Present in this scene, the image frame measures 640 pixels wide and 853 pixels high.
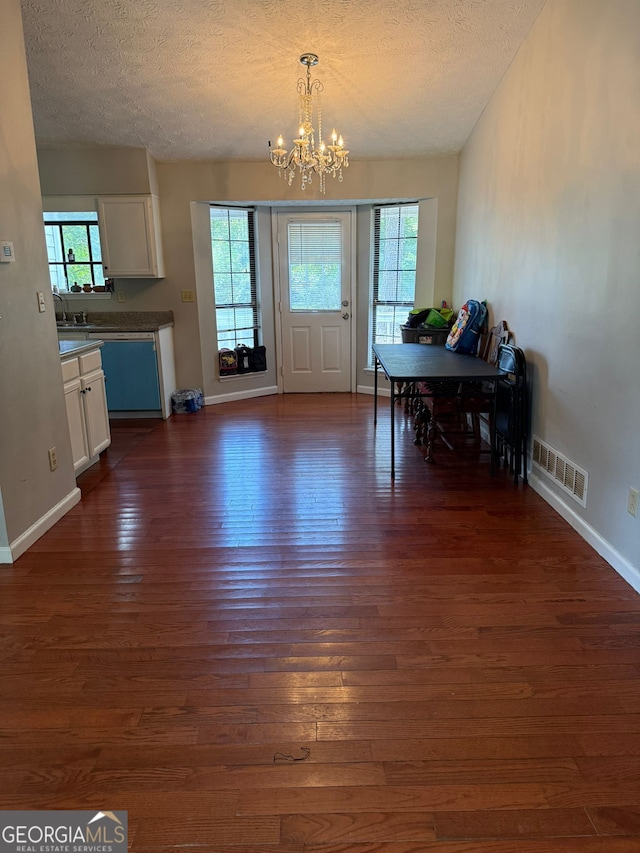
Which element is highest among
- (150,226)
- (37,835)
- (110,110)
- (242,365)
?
(110,110)

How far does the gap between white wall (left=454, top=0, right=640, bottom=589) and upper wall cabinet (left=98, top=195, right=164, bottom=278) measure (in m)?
3.24

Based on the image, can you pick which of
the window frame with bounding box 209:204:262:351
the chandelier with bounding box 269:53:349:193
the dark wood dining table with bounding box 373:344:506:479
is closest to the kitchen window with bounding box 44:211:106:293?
the window frame with bounding box 209:204:262:351

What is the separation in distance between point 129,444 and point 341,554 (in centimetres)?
264

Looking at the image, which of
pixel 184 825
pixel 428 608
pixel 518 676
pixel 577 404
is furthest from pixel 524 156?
pixel 184 825

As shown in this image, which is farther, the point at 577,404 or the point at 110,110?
the point at 110,110

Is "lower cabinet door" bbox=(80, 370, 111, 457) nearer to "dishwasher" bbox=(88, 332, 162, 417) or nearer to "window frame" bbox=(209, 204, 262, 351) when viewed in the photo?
"dishwasher" bbox=(88, 332, 162, 417)

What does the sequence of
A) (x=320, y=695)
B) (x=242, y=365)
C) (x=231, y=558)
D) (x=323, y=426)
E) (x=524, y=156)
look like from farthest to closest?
(x=242, y=365)
(x=323, y=426)
(x=524, y=156)
(x=231, y=558)
(x=320, y=695)

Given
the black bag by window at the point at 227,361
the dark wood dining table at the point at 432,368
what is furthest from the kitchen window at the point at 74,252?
the dark wood dining table at the point at 432,368

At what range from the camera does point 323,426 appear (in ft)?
16.6

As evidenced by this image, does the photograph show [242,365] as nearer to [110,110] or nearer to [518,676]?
[110,110]

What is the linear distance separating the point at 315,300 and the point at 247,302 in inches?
30.4

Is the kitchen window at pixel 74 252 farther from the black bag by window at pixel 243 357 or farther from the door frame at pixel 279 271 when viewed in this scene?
the door frame at pixel 279 271

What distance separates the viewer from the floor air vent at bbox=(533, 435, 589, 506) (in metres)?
2.87

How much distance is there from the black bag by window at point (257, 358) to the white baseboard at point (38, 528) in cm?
311
